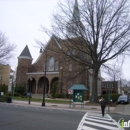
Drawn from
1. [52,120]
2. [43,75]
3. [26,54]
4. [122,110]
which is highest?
[26,54]

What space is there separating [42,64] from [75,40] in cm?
2987

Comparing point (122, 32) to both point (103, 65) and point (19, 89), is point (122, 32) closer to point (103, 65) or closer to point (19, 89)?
point (103, 65)

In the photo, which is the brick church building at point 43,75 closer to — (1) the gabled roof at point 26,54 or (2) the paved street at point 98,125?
(1) the gabled roof at point 26,54

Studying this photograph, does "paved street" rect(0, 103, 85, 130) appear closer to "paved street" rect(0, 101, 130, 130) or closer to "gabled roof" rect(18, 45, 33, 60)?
"paved street" rect(0, 101, 130, 130)

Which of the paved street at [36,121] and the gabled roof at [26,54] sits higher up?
the gabled roof at [26,54]

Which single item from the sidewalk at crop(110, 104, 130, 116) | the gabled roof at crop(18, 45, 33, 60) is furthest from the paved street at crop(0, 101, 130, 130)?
the gabled roof at crop(18, 45, 33, 60)

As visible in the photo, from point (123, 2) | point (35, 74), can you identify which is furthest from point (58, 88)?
point (123, 2)

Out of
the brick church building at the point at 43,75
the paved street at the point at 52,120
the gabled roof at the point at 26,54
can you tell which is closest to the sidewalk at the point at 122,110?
the paved street at the point at 52,120

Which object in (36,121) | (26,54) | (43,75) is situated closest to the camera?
(36,121)

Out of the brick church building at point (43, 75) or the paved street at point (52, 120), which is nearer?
the paved street at point (52, 120)

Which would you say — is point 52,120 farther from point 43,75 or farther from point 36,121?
point 43,75

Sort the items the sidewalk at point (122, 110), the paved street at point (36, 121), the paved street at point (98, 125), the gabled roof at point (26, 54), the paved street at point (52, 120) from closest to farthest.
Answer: the paved street at point (36, 121), the paved street at point (52, 120), the paved street at point (98, 125), the sidewalk at point (122, 110), the gabled roof at point (26, 54)

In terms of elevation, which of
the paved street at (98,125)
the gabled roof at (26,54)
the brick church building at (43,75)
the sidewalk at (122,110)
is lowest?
the sidewalk at (122,110)

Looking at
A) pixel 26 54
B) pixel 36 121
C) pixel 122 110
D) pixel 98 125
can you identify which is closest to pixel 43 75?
pixel 26 54
